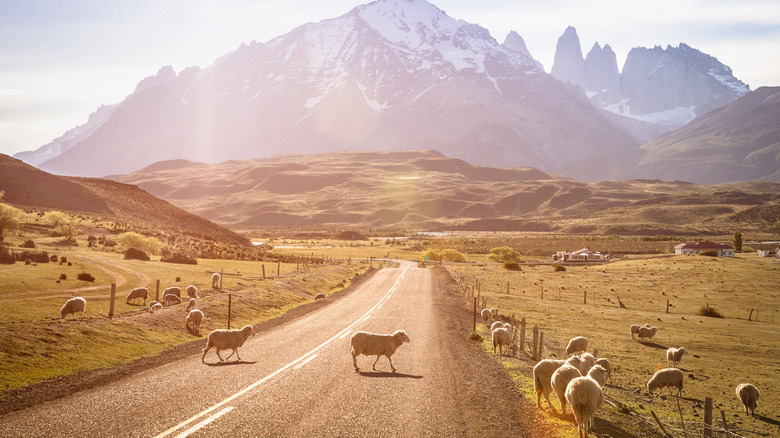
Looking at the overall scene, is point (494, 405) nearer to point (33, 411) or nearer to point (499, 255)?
point (33, 411)

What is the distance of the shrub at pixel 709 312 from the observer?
156 ft

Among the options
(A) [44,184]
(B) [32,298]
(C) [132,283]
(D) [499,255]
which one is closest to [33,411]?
(B) [32,298]

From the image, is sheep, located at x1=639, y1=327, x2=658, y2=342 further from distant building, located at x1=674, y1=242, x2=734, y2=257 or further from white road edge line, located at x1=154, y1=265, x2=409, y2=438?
distant building, located at x1=674, y1=242, x2=734, y2=257

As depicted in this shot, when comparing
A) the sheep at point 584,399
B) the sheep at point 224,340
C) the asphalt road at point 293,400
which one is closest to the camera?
the asphalt road at point 293,400

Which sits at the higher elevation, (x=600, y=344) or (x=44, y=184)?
(x=44, y=184)

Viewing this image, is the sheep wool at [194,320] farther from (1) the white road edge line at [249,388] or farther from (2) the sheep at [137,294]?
(2) the sheep at [137,294]

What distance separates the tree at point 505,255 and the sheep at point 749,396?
80.1 m

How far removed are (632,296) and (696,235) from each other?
14020 centimetres

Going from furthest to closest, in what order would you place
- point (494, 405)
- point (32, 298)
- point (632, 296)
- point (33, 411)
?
point (632, 296), point (32, 298), point (494, 405), point (33, 411)

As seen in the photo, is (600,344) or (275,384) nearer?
(275,384)

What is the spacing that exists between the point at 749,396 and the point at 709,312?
32.2 meters

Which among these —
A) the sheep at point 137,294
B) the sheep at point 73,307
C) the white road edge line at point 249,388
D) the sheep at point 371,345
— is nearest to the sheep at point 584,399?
the sheep at point 371,345

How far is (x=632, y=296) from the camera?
196 ft

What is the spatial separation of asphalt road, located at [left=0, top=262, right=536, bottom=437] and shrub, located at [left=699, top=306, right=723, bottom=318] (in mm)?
36297
